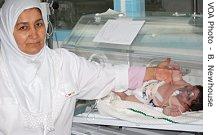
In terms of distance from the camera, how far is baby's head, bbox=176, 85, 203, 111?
175 centimetres

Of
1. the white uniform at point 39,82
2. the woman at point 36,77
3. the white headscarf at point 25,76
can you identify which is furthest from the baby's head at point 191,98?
the white headscarf at point 25,76

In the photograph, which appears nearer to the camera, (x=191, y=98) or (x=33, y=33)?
(x=33, y=33)

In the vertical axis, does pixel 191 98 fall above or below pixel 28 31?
below

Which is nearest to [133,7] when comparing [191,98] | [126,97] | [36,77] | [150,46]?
[150,46]

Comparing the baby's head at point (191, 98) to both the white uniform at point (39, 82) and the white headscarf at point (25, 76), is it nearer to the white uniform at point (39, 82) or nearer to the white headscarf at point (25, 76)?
the white uniform at point (39, 82)

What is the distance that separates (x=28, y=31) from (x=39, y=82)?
25 cm

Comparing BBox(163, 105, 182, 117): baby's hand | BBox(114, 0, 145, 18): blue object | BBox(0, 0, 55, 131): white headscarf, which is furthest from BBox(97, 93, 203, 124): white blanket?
BBox(114, 0, 145, 18): blue object

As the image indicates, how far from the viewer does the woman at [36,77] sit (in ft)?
5.20

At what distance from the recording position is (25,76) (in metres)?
1.65

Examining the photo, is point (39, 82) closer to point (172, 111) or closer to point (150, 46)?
point (172, 111)

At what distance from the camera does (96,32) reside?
2.33 meters

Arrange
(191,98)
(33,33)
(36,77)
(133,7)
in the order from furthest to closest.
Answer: (133,7), (191,98), (36,77), (33,33)

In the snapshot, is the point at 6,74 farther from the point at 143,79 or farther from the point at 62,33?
the point at 62,33
